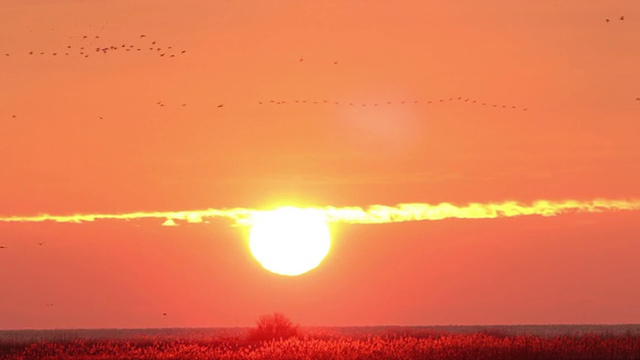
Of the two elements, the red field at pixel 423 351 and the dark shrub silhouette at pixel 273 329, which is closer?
the red field at pixel 423 351

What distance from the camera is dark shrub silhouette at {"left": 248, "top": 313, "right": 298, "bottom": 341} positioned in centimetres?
4628

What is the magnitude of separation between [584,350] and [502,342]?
322cm

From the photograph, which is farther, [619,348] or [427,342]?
[427,342]

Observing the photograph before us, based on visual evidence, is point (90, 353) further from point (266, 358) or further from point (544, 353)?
point (544, 353)

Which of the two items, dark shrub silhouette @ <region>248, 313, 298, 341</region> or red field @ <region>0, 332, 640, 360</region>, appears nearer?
red field @ <region>0, 332, 640, 360</region>

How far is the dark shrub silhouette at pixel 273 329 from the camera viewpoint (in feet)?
152

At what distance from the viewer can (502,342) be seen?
30.3 metres

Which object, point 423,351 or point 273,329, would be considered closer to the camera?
point 423,351

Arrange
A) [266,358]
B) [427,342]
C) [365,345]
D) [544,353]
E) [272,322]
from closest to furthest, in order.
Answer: [544,353] < [266,358] < [365,345] < [427,342] < [272,322]

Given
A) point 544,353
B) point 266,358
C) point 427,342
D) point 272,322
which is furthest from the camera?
point 272,322

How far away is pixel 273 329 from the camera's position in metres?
47.1

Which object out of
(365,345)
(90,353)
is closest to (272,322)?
(90,353)

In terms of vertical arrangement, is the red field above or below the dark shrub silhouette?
below

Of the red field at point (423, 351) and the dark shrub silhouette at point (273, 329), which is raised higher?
the dark shrub silhouette at point (273, 329)
